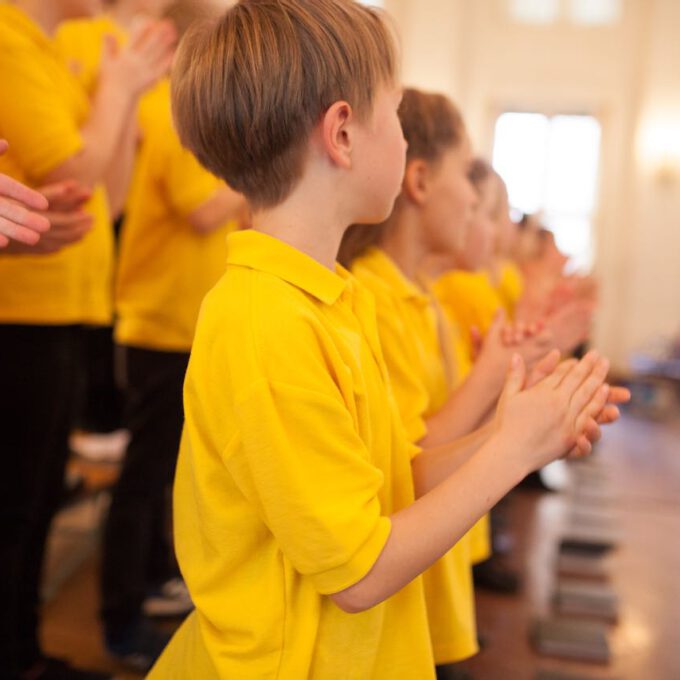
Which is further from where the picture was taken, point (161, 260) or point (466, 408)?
point (161, 260)

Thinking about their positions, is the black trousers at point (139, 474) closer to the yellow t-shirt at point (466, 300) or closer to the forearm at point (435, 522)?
the yellow t-shirt at point (466, 300)

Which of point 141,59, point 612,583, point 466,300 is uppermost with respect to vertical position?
point 141,59

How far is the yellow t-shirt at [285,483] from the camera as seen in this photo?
0.88 meters

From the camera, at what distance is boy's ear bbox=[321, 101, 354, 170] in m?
0.98

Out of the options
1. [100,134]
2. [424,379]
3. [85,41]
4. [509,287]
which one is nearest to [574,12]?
[509,287]

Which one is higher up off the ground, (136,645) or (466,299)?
(466,299)

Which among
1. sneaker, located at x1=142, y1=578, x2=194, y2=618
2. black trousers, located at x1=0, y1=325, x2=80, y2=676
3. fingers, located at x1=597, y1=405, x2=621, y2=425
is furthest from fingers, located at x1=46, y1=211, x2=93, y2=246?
sneaker, located at x1=142, y1=578, x2=194, y2=618

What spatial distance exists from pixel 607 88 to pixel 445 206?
7.99 m

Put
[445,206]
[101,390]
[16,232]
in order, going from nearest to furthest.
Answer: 1. [16,232]
2. [445,206]
3. [101,390]

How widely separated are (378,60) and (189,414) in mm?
485

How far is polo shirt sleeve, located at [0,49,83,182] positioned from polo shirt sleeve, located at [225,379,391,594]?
886mm

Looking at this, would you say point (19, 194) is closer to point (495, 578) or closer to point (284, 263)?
point (284, 263)

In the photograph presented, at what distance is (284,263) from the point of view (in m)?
0.97

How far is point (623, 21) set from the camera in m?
8.69
